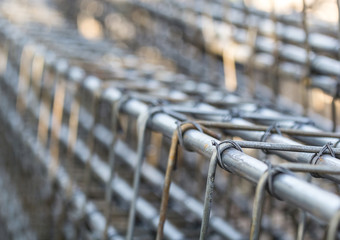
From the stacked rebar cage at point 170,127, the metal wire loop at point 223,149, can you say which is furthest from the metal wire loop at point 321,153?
the metal wire loop at point 223,149

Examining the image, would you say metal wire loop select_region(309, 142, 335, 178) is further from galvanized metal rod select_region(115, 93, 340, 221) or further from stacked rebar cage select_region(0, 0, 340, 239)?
galvanized metal rod select_region(115, 93, 340, 221)

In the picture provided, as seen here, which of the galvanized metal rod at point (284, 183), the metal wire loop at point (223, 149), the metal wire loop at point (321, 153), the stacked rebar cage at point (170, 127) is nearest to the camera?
the galvanized metal rod at point (284, 183)

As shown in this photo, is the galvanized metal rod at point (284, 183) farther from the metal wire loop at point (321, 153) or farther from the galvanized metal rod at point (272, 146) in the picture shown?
the metal wire loop at point (321, 153)

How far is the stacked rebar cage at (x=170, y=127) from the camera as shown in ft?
7.13

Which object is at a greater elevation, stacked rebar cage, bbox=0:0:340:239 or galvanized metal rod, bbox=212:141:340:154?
galvanized metal rod, bbox=212:141:340:154

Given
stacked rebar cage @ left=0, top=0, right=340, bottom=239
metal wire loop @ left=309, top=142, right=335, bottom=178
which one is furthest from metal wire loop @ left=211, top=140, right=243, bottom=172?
metal wire loop @ left=309, top=142, right=335, bottom=178

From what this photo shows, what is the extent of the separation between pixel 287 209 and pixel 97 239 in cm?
181

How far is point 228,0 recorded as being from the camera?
191 inches

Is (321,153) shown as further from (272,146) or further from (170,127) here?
(170,127)

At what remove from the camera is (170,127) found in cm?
240

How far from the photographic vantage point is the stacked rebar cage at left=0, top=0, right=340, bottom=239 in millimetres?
2174

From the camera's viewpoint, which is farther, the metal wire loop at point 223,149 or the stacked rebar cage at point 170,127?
the stacked rebar cage at point 170,127

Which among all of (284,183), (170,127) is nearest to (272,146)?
(284,183)

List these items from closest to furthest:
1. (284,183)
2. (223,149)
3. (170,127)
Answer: (284,183)
(223,149)
(170,127)
